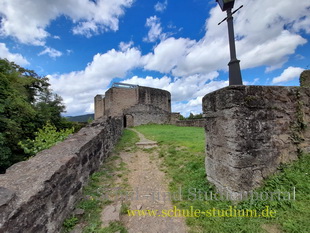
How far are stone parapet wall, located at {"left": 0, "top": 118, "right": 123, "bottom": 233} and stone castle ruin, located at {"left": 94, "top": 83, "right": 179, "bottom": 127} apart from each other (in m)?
19.9

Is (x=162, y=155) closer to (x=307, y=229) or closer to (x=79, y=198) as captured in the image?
(x=79, y=198)

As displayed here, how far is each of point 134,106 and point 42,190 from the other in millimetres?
21817

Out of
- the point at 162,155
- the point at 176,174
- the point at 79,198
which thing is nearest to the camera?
the point at 79,198

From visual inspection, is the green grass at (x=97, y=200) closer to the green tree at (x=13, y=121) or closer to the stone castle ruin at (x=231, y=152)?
the stone castle ruin at (x=231, y=152)

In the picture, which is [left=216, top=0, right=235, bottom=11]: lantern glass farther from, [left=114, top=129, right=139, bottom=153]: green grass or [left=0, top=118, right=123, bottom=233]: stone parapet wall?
[left=114, top=129, right=139, bottom=153]: green grass

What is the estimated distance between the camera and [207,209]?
2.25 m

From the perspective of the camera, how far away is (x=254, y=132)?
229cm

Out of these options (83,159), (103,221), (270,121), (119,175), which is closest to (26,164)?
(83,159)

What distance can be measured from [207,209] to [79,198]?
2102 mm

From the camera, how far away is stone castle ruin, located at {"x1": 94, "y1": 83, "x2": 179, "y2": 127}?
23.3m

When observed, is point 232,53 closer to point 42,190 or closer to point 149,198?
point 149,198

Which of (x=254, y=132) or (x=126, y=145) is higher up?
(x=254, y=132)

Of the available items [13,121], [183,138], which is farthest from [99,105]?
[183,138]

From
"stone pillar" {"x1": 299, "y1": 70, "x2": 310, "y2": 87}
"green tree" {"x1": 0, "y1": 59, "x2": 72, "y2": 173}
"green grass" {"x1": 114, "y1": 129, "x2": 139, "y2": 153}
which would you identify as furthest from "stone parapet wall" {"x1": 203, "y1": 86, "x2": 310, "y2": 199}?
"green tree" {"x1": 0, "y1": 59, "x2": 72, "y2": 173}
